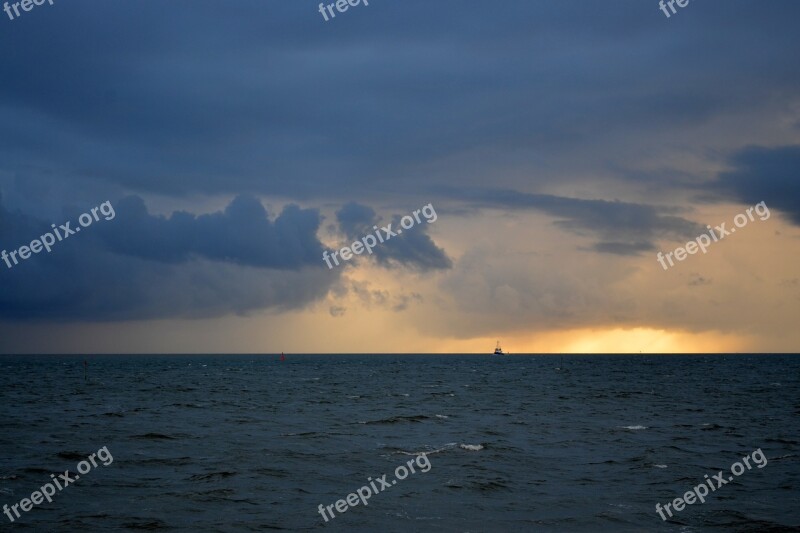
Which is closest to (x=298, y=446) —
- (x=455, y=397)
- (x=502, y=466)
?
(x=502, y=466)

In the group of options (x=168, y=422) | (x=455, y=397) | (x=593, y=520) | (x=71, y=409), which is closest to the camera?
(x=593, y=520)

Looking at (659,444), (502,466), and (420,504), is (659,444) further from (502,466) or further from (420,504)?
(420,504)

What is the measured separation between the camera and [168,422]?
165 feet

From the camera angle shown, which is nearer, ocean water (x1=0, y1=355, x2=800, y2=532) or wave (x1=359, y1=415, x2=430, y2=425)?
ocean water (x1=0, y1=355, x2=800, y2=532)

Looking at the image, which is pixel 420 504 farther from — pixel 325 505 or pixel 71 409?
pixel 71 409

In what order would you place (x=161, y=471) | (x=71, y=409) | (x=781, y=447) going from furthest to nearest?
1. (x=71, y=409)
2. (x=781, y=447)
3. (x=161, y=471)

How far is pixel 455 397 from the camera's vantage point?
3157 inches

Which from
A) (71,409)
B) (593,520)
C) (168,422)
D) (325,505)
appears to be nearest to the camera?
(593,520)

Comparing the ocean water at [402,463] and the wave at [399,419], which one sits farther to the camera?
the wave at [399,419]

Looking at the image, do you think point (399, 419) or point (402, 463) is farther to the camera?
point (399, 419)

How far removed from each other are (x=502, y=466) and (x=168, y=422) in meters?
27.4

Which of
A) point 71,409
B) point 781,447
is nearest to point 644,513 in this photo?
point 781,447

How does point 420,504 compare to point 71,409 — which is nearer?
point 420,504

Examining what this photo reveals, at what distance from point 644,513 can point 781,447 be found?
736 inches
